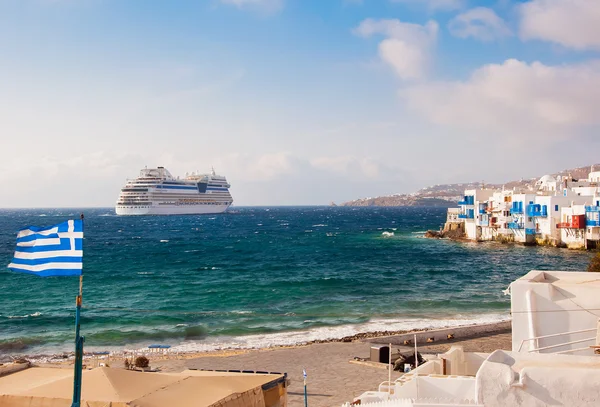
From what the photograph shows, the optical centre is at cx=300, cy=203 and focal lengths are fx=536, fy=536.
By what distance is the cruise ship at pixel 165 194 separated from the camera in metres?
152

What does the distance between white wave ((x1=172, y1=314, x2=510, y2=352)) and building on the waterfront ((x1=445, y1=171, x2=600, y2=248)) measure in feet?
125

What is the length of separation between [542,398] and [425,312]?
85.2 feet

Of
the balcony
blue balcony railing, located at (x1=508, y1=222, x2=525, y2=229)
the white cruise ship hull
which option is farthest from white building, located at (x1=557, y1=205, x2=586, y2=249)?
the white cruise ship hull

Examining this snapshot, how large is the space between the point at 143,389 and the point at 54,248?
3.08 metres

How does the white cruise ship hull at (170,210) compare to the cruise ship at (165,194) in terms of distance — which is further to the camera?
the white cruise ship hull at (170,210)

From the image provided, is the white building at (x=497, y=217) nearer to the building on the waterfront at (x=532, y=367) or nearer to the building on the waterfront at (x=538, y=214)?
the building on the waterfront at (x=538, y=214)

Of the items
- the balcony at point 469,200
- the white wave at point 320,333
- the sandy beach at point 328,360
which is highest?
the balcony at point 469,200

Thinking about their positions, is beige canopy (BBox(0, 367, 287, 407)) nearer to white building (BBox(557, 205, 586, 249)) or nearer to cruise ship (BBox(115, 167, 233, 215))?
white building (BBox(557, 205, 586, 249))

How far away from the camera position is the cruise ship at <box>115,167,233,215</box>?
5965 inches

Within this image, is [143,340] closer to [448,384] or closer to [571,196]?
[448,384]

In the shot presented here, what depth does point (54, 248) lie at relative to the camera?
7836 mm

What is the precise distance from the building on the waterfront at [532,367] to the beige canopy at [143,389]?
2.77m

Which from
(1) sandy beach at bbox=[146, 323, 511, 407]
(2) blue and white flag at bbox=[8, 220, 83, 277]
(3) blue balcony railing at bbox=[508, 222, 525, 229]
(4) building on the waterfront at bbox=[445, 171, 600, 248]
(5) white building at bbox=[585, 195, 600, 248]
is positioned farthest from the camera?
(3) blue balcony railing at bbox=[508, 222, 525, 229]

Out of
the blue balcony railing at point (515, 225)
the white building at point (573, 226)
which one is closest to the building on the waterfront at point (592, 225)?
the white building at point (573, 226)
